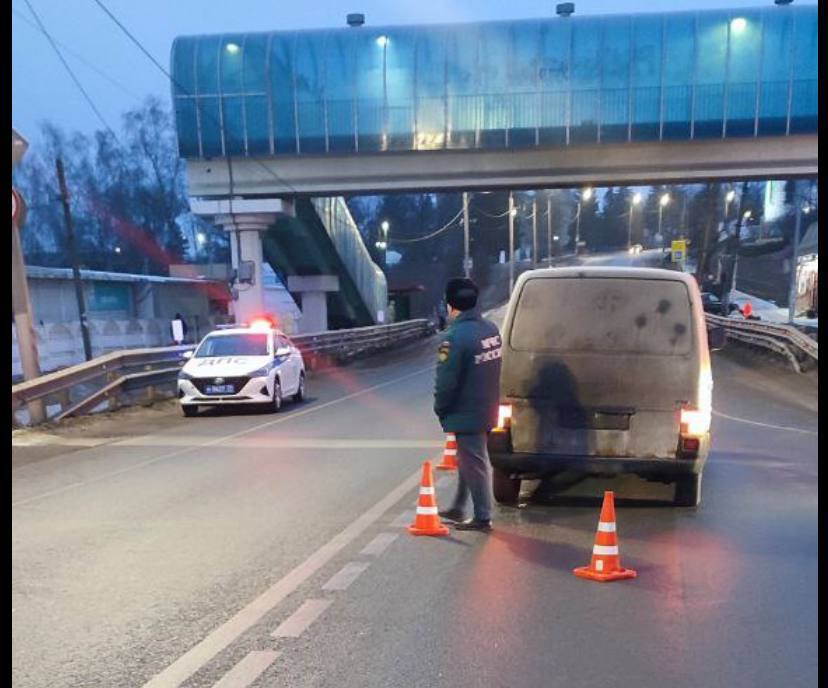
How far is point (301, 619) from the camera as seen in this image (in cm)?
439

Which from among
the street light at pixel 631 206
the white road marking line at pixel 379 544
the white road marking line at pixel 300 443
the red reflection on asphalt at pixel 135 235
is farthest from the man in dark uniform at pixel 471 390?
the street light at pixel 631 206

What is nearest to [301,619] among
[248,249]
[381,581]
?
[381,581]

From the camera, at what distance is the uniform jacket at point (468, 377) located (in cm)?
601

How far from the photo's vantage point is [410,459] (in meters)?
9.41

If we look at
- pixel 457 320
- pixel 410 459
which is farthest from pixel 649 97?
pixel 457 320

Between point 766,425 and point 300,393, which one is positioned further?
point 300,393

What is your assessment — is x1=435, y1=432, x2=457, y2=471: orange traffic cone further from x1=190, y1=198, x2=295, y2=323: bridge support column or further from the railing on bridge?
the railing on bridge

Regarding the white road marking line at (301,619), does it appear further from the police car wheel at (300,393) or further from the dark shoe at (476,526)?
the police car wheel at (300,393)

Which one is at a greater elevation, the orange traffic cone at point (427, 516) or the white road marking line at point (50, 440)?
the orange traffic cone at point (427, 516)

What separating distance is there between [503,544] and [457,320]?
68.9 inches

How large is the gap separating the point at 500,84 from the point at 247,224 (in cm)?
1203

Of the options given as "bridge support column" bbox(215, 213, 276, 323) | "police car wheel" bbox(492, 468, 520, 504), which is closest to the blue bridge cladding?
"bridge support column" bbox(215, 213, 276, 323)

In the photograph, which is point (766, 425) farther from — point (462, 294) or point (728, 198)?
point (728, 198)

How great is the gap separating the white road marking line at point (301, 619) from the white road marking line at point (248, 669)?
0.24 m
